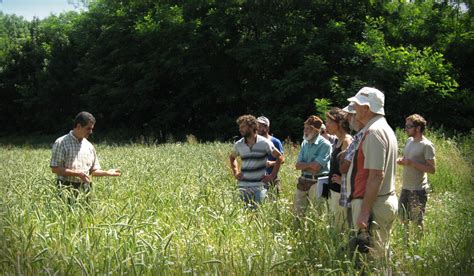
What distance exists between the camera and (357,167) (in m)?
4.51

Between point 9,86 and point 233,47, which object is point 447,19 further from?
point 9,86

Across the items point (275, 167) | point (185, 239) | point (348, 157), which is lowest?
point (185, 239)

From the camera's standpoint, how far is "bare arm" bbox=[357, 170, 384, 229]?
14.1 feet

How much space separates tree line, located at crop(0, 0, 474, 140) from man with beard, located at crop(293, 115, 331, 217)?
1661 centimetres

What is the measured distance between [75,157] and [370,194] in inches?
137

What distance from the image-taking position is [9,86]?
43812mm

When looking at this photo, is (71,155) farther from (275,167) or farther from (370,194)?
(370,194)

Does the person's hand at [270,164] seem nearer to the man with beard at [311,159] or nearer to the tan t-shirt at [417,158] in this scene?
the man with beard at [311,159]

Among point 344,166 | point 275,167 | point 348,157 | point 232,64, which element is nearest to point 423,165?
point 275,167

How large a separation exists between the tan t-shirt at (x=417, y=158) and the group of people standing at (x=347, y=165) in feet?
0.04

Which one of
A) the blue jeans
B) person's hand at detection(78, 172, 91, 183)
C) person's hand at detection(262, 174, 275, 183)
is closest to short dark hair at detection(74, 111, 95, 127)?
person's hand at detection(78, 172, 91, 183)

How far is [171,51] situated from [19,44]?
59.8 ft

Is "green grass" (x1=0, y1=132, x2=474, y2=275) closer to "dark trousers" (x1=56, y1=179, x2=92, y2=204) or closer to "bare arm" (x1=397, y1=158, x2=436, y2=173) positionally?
"dark trousers" (x1=56, y1=179, x2=92, y2=204)

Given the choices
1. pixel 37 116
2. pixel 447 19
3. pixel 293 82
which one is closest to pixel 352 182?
pixel 293 82
